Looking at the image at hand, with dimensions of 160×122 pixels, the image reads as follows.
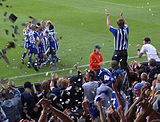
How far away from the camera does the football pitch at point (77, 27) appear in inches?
484

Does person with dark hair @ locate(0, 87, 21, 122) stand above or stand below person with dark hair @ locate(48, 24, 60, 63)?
below

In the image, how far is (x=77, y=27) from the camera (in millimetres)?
18125

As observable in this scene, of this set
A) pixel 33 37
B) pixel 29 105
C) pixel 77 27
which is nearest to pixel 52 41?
pixel 33 37

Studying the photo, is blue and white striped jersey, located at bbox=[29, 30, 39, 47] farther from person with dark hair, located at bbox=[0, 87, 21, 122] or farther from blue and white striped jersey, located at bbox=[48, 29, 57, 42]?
person with dark hair, located at bbox=[0, 87, 21, 122]

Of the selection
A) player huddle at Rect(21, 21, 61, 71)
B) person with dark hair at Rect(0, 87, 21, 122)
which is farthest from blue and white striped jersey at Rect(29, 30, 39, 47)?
person with dark hair at Rect(0, 87, 21, 122)

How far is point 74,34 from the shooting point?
55.2 ft

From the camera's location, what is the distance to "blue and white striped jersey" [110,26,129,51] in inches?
388

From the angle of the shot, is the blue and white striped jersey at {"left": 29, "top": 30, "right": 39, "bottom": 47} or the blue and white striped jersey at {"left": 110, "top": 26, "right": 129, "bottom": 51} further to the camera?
the blue and white striped jersey at {"left": 29, "top": 30, "right": 39, "bottom": 47}

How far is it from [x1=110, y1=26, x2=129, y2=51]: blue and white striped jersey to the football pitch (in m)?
2.34

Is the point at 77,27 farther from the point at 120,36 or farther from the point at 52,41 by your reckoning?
the point at 120,36

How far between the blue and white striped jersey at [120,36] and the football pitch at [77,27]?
7.67ft

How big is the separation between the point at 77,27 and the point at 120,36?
27.5ft

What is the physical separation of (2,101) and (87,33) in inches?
420

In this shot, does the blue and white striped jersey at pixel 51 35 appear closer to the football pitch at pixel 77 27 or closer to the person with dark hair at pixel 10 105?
the football pitch at pixel 77 27
